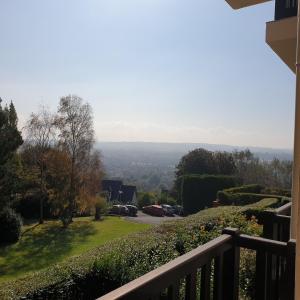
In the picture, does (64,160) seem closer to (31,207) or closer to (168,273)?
(31,207)

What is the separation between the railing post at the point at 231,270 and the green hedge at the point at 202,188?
26977 millimetres

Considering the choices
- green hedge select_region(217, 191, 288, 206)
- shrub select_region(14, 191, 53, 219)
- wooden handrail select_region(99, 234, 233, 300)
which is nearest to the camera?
wooden handrail select_region(99, 234, 233, 300)

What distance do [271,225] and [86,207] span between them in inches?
863

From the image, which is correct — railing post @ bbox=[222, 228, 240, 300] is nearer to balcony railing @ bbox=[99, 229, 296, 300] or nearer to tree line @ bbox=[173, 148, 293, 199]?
balcony railing @ bbox=[99, 229, 296, 300]

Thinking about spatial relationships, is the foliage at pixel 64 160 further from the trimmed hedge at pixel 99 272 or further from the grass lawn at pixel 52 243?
the trimmed hedge at pixel 99 272

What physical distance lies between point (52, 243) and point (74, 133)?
8.77 metres

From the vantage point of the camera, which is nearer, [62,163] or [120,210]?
[62,163]

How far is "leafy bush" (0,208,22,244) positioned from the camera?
1844 cm

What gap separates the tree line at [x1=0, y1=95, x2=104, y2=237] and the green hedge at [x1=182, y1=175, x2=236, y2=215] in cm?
782

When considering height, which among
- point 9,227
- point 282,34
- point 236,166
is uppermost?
point 282,34

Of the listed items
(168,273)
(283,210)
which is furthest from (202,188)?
(168,273)

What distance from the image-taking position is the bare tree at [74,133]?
24317 millimetres

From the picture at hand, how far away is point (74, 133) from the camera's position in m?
25.1

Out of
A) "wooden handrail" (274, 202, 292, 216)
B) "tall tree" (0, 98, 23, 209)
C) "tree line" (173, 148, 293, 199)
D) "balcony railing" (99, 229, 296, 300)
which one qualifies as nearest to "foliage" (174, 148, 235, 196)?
"tree line" (173, 148, 293, 199)
